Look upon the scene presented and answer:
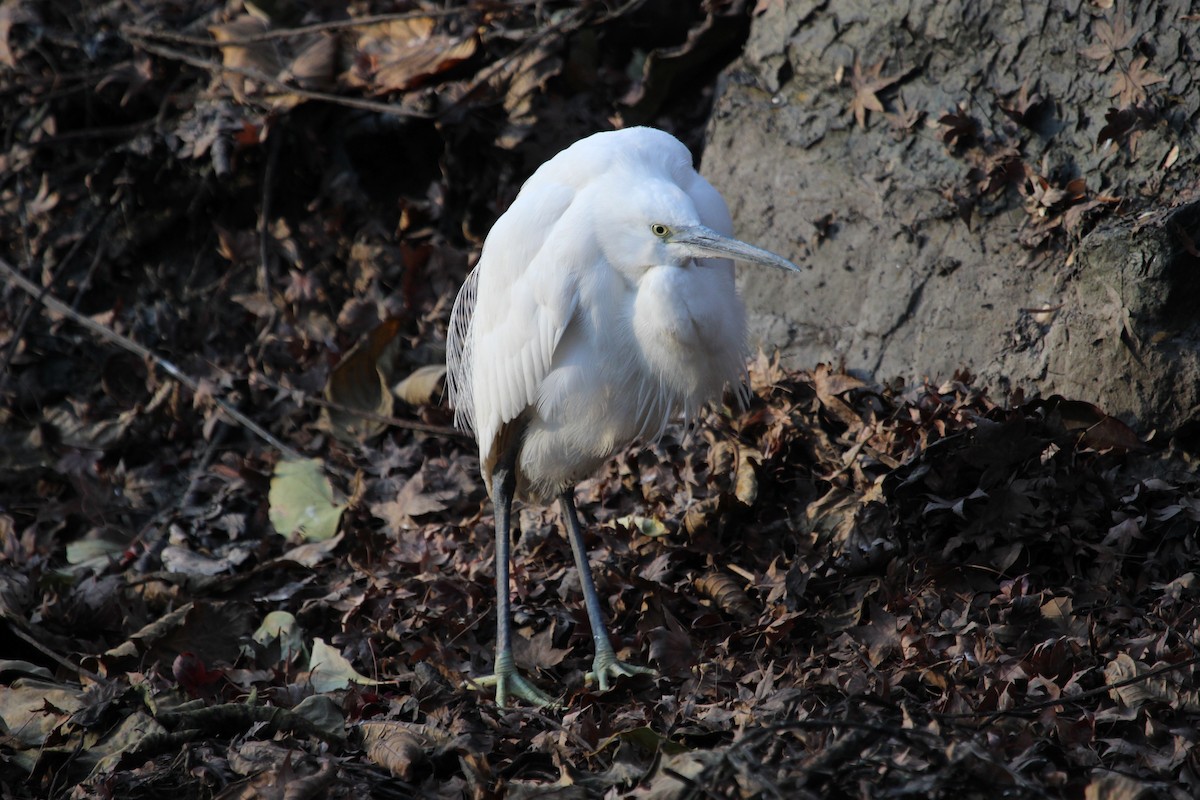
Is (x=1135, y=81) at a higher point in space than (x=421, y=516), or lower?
higher

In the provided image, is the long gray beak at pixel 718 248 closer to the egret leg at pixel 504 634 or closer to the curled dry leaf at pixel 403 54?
the egret leg at pixel 504 634

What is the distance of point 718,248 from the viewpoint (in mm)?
2787

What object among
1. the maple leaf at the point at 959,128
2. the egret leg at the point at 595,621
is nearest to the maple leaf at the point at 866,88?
the maple leaf at the point at 959,128

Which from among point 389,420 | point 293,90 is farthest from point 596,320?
point 293,90

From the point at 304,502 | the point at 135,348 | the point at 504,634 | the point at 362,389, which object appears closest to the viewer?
the point at 504,634

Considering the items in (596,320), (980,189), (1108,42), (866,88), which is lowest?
(596,320)

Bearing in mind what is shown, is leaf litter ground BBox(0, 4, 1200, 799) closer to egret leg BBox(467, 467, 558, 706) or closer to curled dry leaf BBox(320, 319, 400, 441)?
curled dry leaf BBox(320, 319, 400, 441)

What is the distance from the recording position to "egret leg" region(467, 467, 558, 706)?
3240 millimetres

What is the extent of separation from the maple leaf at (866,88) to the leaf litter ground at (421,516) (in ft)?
2.46

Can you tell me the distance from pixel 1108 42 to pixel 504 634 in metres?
2.80

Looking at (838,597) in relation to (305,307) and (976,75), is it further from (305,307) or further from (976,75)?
(305,307)

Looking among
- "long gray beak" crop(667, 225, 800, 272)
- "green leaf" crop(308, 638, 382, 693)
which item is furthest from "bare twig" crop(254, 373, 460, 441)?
"long gray beak" crop(667, 225, 800, 272)

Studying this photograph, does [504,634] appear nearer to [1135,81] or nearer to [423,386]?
[423,386]

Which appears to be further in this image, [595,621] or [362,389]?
[362,389]
